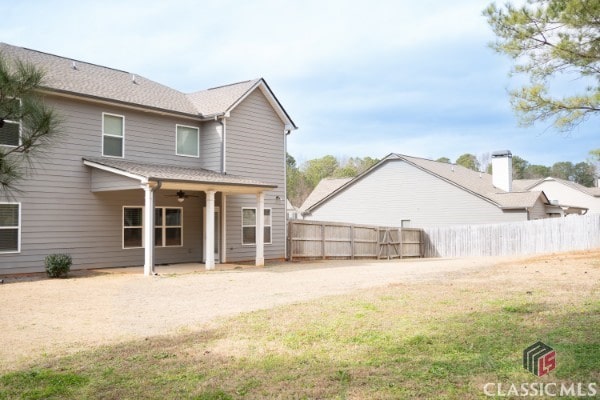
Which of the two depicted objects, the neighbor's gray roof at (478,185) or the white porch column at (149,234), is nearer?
the white porch column at (149,234)

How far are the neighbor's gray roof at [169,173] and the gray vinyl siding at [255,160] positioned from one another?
148cm

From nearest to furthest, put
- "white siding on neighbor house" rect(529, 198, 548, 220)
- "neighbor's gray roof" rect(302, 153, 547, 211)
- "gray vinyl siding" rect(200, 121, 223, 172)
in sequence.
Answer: "gray vinyl siding" rect(200, 121, 223, 172)
"neighbor's gray roof" rect(302, 153, 547, 211)
"white siding on neighbor house" rect(529, 198, 548, 220)

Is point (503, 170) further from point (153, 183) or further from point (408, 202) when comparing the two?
point (153, 183)

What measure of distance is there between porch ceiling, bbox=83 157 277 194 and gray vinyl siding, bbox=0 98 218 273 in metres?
0.48

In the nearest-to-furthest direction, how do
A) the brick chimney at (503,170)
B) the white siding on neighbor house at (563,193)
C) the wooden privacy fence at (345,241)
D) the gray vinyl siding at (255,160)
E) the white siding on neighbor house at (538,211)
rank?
the gray vinyl siding at (255,160) < the wooden privacy fence at (345,241) < the white siding on neighbor house at (538,211) < the brick chimney at (503,170) < the white siding on neighbor house at (563,193)

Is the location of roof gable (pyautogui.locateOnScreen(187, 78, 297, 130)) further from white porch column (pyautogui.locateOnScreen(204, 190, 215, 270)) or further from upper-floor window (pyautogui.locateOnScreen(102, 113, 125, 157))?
white porch column (pyautogui.locateOnScreen(204, 190, 215, 270))

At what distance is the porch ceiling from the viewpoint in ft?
50.0

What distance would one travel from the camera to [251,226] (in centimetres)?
2103

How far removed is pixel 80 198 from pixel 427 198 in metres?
21.4

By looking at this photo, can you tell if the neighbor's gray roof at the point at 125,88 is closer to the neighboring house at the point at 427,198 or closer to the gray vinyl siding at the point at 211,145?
the gray vinyl siding at the point at 211,145

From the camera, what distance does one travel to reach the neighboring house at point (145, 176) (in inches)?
609

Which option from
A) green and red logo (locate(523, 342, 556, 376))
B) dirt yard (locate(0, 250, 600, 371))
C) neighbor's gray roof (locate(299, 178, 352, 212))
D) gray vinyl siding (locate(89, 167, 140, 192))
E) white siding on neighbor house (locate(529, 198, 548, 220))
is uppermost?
neighbor's gray roof (locate(299, 178, 352, 212))

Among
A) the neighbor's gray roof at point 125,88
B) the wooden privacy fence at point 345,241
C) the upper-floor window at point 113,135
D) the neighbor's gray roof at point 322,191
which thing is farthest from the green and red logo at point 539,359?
the neighbor's gray roof at point 322,191

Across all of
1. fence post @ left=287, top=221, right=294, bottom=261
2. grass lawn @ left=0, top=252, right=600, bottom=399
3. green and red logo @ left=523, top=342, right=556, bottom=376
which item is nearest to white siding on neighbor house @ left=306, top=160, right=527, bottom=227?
fence post @ left=287, top=221, right=294, bottom=261
